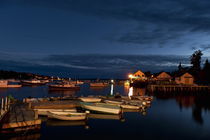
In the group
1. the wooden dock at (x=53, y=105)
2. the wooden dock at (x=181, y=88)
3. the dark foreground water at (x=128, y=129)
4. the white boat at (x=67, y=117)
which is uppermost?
the wooden dock at (x=181, y=88)

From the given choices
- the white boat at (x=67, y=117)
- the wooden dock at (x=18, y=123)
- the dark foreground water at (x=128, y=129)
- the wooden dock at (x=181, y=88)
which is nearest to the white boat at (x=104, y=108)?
the dark foreground water at (x=128, y=129)

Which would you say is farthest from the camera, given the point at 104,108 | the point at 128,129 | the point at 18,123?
the point at 104,108

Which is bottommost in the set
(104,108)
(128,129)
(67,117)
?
(128,129)

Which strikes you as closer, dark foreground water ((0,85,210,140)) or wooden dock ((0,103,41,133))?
wooden dock ((0,103,41,133))

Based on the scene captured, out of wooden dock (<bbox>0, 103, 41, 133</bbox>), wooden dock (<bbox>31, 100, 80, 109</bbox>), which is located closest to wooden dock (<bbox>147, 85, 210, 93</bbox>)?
wooden dock (<bbox>31, 100, 80, 109</bbox>)

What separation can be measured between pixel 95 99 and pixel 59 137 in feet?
55.3

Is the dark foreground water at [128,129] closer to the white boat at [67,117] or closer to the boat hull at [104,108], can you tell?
the white boat at [67,117]

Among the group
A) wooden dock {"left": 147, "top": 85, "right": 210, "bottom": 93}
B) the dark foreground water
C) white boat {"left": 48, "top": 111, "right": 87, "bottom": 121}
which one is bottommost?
the dark foreground water

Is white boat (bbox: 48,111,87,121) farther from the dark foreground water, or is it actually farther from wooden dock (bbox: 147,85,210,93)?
wooden dock (bbox: 147,85,210,93)

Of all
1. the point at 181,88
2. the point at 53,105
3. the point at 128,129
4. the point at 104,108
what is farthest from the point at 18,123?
the point at 181,88

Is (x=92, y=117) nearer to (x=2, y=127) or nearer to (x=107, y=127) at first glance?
(x=107, y=127)

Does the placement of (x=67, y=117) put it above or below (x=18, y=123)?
below

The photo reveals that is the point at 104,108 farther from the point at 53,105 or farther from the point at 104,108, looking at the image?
the point at 53,105

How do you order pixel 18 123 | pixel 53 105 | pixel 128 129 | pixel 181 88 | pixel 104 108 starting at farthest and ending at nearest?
pixel 181 88 < pixel 53 105 < pixel 104 108 < pixel 128 129 < pixel 18 123
